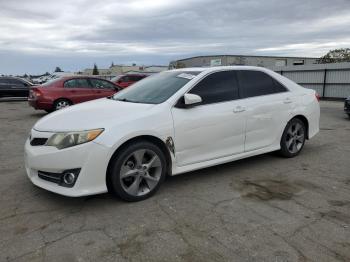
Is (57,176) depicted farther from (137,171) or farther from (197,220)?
(197,220)

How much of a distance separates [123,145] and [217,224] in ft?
4.40

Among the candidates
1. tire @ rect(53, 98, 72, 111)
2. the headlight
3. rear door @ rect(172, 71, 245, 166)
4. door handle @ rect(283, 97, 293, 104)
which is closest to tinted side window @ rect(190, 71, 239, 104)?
rear door @ rect(172, 71, 245, 166)

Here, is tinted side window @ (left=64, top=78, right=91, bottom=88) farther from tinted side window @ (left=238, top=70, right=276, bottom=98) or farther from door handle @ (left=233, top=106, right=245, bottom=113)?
door handle @ (left=233, top=106, right=245, bottom=113)

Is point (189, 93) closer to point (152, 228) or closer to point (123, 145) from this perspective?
point (123, 145)

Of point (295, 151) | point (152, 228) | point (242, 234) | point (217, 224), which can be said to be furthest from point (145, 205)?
point (295, 151)

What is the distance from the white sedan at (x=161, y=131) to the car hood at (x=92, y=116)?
0.5 inches

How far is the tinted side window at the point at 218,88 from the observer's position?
4.84 metres

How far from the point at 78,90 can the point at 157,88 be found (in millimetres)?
8354

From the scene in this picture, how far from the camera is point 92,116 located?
4.23 meters

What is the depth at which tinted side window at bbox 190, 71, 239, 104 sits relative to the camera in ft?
15.9

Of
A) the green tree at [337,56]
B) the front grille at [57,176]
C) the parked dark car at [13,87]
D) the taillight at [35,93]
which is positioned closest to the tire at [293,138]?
the front grille at [57,176]

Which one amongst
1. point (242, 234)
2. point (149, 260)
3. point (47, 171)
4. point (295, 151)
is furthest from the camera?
point (295, 151)

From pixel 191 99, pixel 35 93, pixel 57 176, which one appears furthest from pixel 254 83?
pixel 35 93

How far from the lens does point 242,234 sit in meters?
3.39
